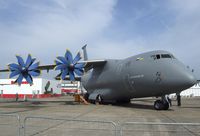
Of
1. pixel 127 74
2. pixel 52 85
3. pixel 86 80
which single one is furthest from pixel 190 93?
pixel 127 74

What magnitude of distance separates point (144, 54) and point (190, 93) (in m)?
64.3

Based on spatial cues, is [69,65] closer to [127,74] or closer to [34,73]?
[34,73]

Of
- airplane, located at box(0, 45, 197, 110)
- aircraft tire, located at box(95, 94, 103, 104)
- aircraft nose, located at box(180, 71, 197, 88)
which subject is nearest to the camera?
aircraft nose, located at box(180, 71, 197, 88)

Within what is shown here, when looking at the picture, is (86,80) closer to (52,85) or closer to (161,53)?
(161,53)

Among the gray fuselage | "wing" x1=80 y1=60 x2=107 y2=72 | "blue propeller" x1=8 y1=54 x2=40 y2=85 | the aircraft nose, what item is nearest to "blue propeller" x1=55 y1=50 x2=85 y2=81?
"wing" x1=80 y1=60 x2=107 y2=72

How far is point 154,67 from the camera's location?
19500mm

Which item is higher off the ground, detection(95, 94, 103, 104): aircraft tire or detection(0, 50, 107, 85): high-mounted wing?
detection(0, 50, 107, 85): high-mounted wing

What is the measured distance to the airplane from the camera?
725 inches

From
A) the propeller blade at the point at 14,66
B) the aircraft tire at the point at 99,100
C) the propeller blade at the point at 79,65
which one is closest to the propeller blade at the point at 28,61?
the propeller blade at the point at 14,66

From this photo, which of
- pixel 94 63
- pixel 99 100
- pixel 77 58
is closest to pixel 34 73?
pixel 77 58

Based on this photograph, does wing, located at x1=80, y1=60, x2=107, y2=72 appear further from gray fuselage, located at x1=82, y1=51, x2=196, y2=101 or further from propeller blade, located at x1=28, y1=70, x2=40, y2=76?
propeller blade, located at x1=28, y1=70, x2=40, y2=76

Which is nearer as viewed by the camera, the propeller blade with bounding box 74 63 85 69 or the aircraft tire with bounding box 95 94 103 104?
the aircraft tire with bounding box 95 94 103 104

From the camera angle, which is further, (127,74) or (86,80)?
(86,80)

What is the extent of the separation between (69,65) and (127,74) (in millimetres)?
8121
